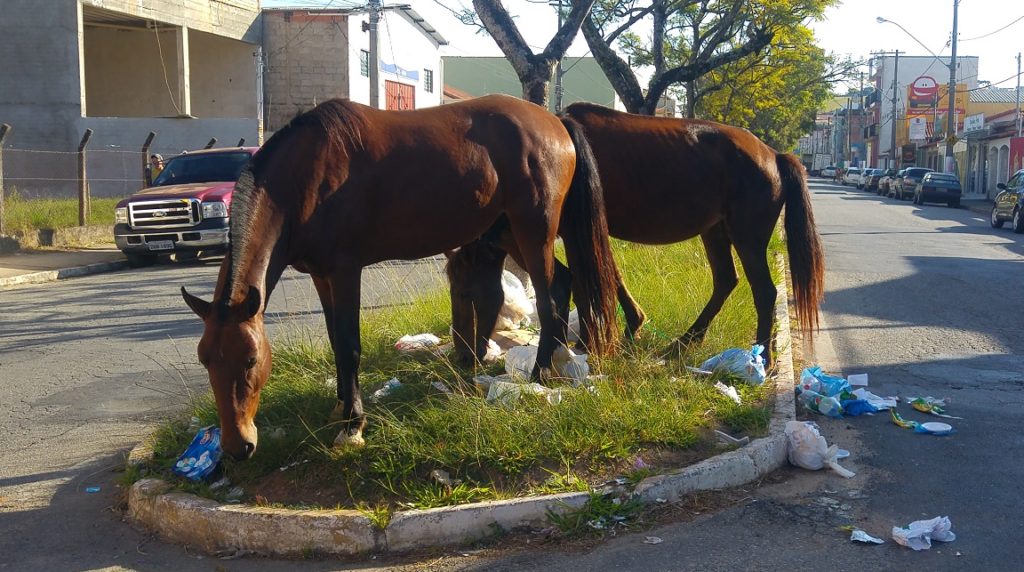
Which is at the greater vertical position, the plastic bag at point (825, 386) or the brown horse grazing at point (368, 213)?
the brown horse grazing at point (368, 213)

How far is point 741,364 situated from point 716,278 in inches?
43.9

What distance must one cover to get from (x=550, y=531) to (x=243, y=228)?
1961 mm

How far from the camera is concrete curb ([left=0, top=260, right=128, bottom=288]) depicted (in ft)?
46.4

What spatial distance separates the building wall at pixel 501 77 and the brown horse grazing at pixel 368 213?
55.3m

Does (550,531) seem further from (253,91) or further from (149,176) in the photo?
(253,91)

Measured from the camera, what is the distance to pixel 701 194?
6621mm

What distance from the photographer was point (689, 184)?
21.5 ft

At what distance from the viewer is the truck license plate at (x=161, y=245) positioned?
15.4 m

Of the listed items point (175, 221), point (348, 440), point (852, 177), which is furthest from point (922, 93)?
point (348, 440)

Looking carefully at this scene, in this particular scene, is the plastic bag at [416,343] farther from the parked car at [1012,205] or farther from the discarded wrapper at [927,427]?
the parked car at [1012,205]

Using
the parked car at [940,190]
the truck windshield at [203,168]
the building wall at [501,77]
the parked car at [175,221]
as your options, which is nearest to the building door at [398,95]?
the building wall at [501,77]

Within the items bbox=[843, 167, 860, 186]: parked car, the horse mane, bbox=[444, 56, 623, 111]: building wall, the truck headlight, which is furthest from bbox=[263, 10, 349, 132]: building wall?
bbox=[843, 167, 860, 186]: parked car

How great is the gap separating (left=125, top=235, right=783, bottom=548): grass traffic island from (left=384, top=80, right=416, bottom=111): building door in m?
32.3

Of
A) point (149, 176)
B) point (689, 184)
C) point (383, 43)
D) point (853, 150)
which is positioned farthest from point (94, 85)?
point (853, 150)
